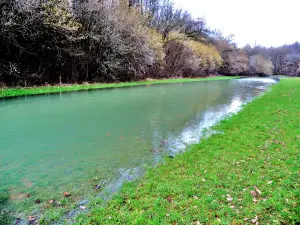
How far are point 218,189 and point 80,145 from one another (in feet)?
14.2

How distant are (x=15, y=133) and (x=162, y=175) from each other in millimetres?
5829

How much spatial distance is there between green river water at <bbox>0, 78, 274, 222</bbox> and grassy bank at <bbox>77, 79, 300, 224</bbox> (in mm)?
673

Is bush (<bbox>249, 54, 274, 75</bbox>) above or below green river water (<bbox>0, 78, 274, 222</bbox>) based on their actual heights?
above

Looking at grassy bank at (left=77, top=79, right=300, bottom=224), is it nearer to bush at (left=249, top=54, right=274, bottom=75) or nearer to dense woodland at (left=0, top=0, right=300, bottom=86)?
dense woodland at (left=0, top=0, right=300, bottom=86)

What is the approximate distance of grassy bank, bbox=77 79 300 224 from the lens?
3373mm

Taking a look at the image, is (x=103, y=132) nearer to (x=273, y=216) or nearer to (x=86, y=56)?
(x=273, y=216)

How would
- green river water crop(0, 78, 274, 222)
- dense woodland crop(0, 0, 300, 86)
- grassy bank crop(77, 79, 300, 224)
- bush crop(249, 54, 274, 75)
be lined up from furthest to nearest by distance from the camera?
bush crop(249, 54, 274, 75)
dense woodland crop(0, 0, 300, 86)
green river water crop(0, 78, 274, 222)
grassy bank crop(77, 79, 300, 224)

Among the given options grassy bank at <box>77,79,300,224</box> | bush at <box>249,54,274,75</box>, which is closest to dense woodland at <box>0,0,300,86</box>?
grassy bank at <box>77,79,300,224</box>

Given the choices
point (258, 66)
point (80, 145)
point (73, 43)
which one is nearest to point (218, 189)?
point (80, 145)

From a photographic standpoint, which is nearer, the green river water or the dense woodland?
the green river water

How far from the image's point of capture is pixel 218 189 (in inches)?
162

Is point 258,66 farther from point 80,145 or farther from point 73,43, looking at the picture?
point 80,145

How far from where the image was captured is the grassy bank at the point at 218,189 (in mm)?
3373

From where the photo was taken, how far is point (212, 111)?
1230 centimetres
